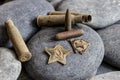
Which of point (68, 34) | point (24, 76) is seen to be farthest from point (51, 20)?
point (24, 76)

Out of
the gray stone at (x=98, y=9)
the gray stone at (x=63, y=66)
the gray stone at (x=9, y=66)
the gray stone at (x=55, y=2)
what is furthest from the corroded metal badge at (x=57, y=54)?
the gray stone at (x=55, y=2)

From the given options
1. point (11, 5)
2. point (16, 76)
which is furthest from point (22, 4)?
point (16, 76)

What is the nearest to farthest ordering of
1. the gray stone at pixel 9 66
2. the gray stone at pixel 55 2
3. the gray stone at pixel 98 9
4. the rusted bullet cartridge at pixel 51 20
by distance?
1. the gray stone at pixel 9 66
2. the rusted bullet cartridge at pixel 51 20
3. the gray stone at pixel 98 9
4. the gray stone at pixel 55 2

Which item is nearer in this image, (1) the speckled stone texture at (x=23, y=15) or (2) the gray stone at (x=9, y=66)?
(2) the gray stone at (x=9, y=66)

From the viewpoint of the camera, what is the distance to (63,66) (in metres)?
0.85

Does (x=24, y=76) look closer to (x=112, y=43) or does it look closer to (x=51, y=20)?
(x=51, y=20)

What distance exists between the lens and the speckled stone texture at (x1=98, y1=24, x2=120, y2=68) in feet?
3.19

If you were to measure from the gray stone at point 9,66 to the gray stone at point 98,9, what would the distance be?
0.34 metres

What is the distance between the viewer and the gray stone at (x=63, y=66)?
2.79 ft

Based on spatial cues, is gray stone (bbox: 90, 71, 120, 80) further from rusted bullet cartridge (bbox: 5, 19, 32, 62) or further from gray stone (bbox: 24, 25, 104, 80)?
rusted bullet cartridge (bbox: 5, 19, 32, 62)

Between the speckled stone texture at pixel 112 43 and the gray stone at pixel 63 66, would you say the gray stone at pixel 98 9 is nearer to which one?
the speckled stone texture at pixel 112 43

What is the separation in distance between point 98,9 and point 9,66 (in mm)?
472

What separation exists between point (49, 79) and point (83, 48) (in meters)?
0.16

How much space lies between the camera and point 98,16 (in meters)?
1.07
